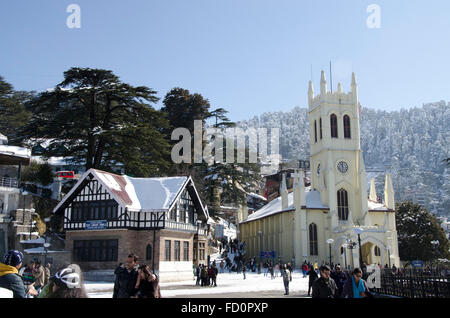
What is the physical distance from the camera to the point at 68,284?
201 inches

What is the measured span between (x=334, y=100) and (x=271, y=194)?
151ft

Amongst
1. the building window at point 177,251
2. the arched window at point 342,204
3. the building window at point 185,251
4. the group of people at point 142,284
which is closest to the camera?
the group of people at point 142,284

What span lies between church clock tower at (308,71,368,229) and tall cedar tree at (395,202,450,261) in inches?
340

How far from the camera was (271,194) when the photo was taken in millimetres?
107250

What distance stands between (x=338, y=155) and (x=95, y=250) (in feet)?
128

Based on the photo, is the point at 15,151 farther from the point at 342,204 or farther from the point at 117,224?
the point at 342,204

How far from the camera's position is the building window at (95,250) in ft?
110

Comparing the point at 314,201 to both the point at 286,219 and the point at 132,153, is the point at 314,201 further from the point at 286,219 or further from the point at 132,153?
the point at 132,153

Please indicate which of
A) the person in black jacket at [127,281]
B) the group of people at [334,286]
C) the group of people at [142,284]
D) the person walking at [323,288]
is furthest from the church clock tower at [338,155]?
the group of people at [142,284]

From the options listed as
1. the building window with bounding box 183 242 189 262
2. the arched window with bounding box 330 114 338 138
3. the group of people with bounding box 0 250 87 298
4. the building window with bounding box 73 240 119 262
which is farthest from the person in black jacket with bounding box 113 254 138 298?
the arched window with bounding box 330 114 338 138

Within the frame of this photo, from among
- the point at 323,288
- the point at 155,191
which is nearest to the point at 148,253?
the point at 155,191

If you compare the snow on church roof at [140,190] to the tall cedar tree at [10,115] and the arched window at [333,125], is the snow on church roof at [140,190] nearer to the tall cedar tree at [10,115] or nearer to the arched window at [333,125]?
the tall cedar tree at [10,115]

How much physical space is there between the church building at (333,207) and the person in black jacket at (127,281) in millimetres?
46244
